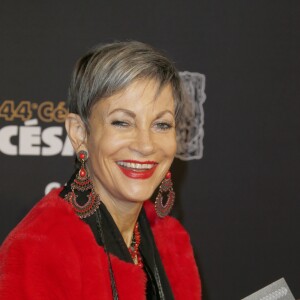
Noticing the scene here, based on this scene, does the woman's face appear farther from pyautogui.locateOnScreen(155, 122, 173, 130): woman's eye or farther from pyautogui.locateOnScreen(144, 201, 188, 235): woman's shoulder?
pyautogui.locateOnScreen(144, 201, 188, 235): woman's shoulder

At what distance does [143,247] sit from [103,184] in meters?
0.25

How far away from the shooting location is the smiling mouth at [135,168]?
4.43 ft

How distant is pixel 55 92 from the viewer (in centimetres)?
206

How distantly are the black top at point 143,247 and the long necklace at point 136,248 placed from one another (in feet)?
0.05

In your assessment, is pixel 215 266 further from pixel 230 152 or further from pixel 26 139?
pixel 26 139

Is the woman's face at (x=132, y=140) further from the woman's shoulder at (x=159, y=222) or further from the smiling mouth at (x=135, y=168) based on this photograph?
the woman's shoulder at (x=159, y=222)

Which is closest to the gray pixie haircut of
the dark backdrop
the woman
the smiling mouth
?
the woman

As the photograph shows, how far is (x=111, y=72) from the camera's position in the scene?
129 cm

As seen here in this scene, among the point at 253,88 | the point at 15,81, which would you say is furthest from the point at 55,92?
the point at 253,88

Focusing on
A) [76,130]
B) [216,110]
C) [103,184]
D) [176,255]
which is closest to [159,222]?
[176,255]

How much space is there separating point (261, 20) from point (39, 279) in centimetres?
142

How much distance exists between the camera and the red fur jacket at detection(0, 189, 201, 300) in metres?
1.14

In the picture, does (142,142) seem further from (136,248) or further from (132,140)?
(136,248)

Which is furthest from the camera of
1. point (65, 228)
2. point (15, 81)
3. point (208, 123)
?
point (208, 123)
